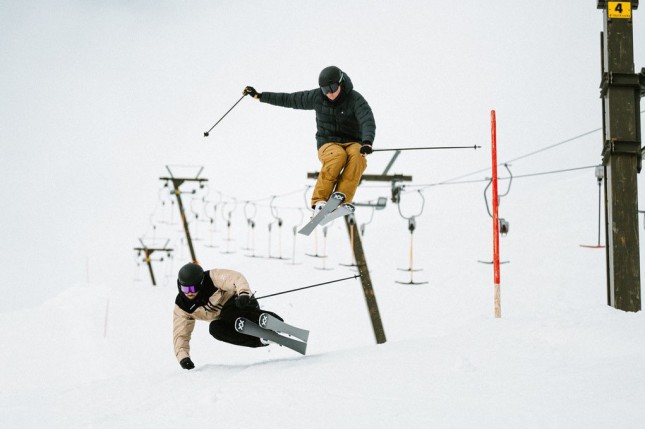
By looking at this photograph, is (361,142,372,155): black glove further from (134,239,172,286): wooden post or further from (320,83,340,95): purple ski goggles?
(134,239,172,286): wooden post

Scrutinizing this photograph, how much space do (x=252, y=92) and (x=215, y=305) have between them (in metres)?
2.22

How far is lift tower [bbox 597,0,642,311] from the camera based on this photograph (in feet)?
18.0

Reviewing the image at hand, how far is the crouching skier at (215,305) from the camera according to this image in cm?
510

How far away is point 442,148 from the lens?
18.2 ft

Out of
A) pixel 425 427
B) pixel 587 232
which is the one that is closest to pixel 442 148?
pixel 425 427

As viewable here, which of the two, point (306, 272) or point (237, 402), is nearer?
point (237, 402)

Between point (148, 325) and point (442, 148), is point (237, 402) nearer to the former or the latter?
point (442, 148)

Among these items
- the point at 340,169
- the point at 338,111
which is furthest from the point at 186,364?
the point at 338,111

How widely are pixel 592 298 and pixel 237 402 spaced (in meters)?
9.48

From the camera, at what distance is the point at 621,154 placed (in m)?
5.54

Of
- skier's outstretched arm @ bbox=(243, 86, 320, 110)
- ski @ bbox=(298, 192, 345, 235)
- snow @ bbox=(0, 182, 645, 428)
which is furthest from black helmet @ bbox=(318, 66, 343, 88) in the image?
snow @ bbox=(0, 182, 645, 428)

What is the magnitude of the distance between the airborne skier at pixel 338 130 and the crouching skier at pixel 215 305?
44.8 inches

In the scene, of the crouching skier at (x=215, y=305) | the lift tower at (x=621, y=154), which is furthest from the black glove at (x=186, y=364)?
the lift tower at (x=621, y=154)

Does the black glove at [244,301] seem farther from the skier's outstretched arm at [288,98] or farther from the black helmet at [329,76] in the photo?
the black helmet at [329,76]
